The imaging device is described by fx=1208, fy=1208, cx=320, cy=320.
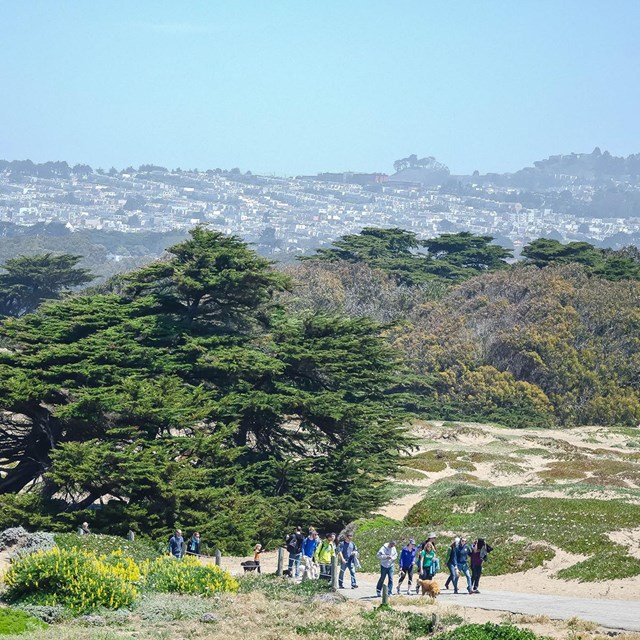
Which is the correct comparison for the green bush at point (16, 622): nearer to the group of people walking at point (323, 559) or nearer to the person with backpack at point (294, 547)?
the group of people walking at point (323, 559)

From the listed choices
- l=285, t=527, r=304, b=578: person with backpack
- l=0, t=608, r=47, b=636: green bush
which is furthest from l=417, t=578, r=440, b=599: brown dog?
l=0, t=608, r=47, b=636: green bush

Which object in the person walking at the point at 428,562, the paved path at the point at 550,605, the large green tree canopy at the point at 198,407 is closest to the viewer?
the paved path at the point at 550,605

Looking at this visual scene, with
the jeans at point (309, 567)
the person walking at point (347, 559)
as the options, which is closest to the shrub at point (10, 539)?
the jeans at point (309, 567)

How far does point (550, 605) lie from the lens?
23781 millimetres

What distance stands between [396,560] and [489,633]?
674 cm

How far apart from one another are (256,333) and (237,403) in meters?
5.52

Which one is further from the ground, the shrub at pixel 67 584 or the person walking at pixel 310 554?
the shrub at pixel 67 584

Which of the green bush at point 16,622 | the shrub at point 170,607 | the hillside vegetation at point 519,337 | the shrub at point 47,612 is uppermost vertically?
the green bush at point 16,622

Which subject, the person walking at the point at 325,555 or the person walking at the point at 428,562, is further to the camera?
the person walking at the point at 325,555

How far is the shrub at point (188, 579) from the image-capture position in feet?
79.2

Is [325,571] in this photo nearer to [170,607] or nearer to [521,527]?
[170,607]

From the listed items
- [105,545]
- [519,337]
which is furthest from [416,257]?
[105,545]

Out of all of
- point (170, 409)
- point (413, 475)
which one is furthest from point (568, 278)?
point (170, 409)

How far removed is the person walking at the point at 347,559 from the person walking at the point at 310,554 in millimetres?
597
